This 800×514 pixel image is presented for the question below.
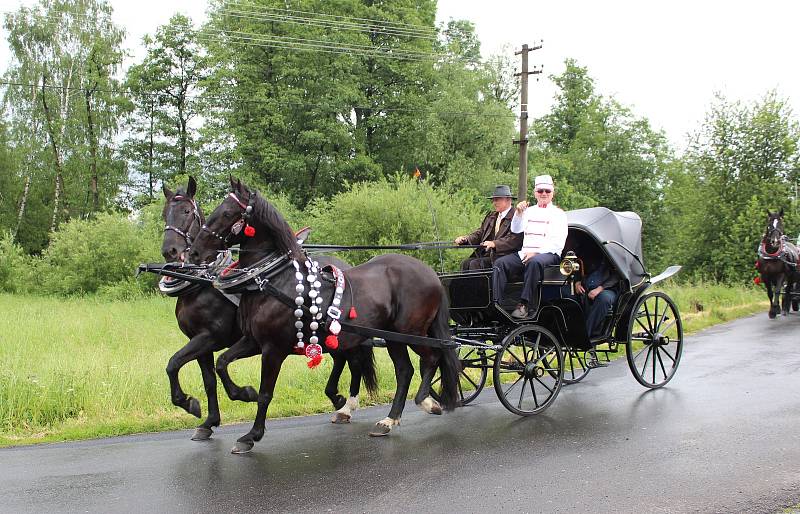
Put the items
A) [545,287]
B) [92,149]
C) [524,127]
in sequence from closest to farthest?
[545,287] → [524,127] → [92,149]

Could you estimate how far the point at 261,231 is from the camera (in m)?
6.05

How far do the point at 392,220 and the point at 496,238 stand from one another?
506 inches

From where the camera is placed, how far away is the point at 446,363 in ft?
22.5

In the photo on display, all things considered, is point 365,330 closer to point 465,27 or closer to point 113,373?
point 113,373

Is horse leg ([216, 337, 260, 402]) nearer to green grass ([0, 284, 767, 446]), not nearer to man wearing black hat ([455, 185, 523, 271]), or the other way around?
green grass ([0, 284, 767, 446])

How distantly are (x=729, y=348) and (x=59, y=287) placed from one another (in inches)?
771

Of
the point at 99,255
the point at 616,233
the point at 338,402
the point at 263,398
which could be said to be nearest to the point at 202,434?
the point at 263,398

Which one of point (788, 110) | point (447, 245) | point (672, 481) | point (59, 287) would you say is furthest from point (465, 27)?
point (672, 481)

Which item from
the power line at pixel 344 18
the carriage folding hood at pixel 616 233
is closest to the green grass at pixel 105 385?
the carriage folding hood at pixel 616 233

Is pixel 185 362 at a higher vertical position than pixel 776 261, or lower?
lower

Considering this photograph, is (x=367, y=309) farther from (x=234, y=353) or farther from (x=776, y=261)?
(x=776, y=261)

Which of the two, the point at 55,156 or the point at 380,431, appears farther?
the point at 55,156

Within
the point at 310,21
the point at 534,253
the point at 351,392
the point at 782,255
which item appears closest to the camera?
the point at 534,253

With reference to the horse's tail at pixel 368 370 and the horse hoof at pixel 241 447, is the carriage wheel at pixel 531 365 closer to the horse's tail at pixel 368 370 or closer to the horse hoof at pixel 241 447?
the horse's tail at pixel 368 370
